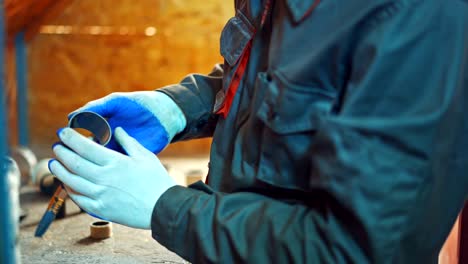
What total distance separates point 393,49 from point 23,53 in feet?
12.9

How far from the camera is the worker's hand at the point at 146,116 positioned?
1.17m

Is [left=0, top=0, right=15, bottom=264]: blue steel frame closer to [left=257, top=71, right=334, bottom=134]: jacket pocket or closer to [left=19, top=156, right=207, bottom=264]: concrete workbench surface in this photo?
[left=257, top=71, right=334, bottom=134]: jacket pocket

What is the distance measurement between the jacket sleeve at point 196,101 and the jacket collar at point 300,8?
51 cm

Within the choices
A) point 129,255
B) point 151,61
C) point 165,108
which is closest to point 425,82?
point 165,108

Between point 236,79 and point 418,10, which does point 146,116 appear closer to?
point 236,79

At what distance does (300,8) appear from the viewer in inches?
30.8

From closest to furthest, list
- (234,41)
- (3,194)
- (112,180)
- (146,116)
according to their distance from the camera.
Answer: (3,194) < (112,180) < (234,41) < (146,116)

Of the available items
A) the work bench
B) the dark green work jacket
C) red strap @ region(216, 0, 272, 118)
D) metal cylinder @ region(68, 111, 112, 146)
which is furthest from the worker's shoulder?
the work bench

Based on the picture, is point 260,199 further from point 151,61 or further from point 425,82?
point 151,61

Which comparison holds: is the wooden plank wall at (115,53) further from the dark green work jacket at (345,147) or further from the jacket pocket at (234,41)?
the dark green work jacket at (345,147)

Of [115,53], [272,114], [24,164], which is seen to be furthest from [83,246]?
[115,53]

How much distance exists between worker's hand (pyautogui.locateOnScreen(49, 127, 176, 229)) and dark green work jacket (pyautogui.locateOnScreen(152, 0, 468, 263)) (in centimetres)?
5

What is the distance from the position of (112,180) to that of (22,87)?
3.57m

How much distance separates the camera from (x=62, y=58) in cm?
Answer: 416
